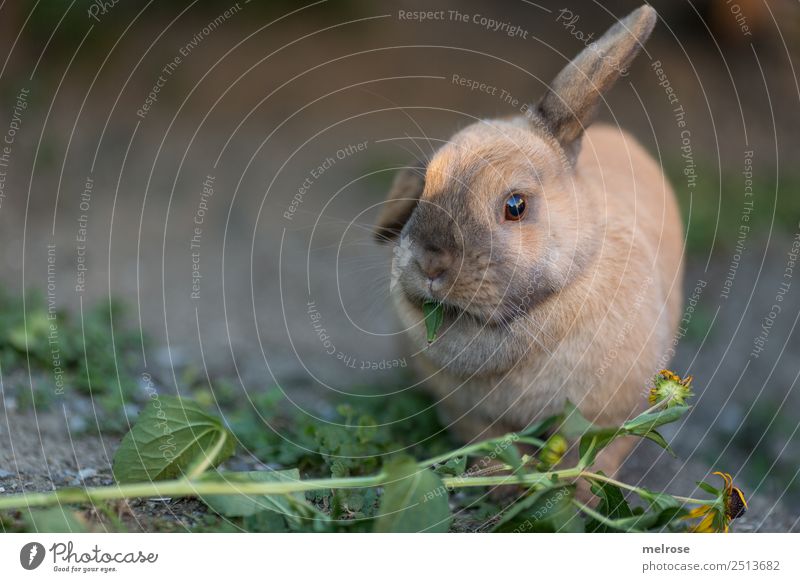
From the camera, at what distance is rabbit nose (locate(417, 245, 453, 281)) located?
280cm

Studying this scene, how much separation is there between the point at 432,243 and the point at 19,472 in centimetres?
171

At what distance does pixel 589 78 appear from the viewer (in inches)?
120

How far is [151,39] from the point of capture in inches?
→ 242

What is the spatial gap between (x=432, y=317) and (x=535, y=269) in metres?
0.41

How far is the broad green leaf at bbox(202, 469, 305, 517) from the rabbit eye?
119 centimetres

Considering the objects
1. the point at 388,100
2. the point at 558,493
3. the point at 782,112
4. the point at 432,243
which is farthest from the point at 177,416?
the point at 782,112

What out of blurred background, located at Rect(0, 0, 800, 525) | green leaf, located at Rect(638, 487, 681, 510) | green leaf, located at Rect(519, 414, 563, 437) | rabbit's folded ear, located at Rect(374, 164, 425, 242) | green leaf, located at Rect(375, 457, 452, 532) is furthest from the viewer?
blurred background, located at Rect(0, 0, 800, 525)

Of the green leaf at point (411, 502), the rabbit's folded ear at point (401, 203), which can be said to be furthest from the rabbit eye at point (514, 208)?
the green leaf at point (411, 502)

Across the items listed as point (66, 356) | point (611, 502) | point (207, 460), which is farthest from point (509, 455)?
point (66, 356)

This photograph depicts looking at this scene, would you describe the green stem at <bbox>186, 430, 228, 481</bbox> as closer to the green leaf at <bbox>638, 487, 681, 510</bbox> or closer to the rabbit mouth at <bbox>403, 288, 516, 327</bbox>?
the rabbit mouth at <bbox>403, 288, 516, 327</bbox>

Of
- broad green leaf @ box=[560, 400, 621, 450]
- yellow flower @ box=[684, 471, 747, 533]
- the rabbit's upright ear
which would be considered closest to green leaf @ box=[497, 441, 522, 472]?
broad green leaf @ box=[560, 400, 621, 450]

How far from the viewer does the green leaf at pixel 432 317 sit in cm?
299

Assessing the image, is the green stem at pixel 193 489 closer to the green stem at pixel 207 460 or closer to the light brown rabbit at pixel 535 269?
the green stem at pixel 207 460
